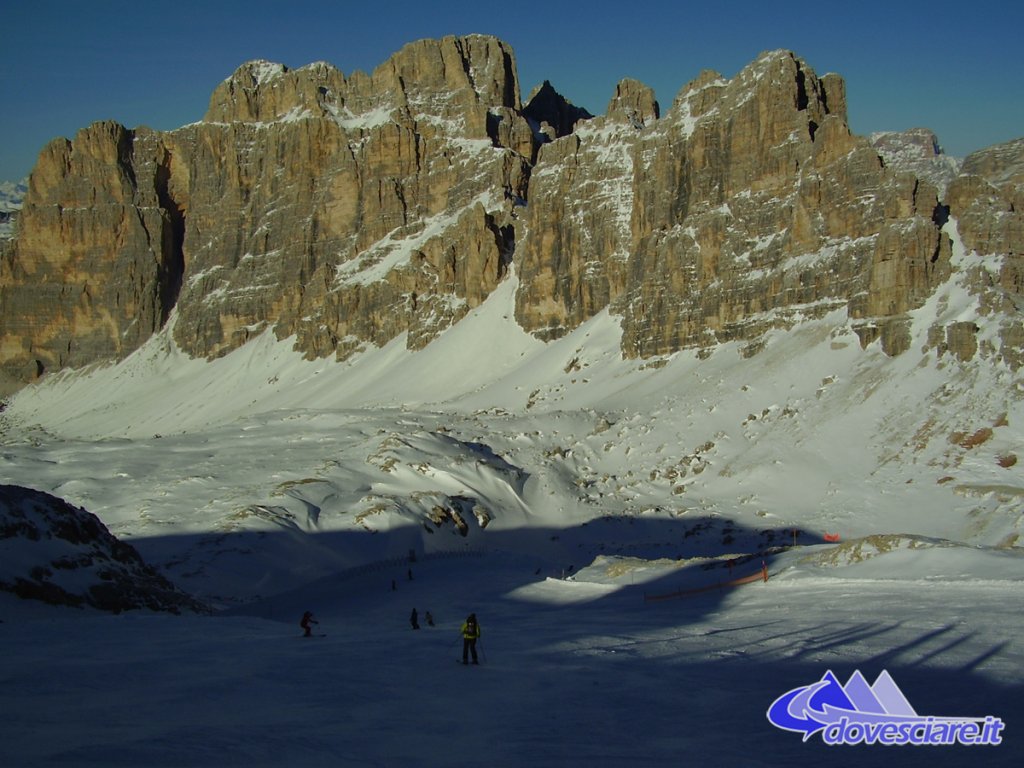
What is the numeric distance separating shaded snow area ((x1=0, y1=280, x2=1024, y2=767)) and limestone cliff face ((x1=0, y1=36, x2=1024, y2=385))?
5067mm

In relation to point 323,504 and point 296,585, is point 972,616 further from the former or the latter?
point 323,504

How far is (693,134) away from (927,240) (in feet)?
117

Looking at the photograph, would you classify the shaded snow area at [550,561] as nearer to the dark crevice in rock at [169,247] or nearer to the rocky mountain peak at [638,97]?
the rocky mountain peak at [638,97]

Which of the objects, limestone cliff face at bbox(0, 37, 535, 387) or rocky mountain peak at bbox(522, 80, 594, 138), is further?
rocky mountain peak at bbox(522, 80, 594, 138)

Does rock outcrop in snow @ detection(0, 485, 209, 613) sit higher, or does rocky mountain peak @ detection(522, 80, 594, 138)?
rocky mountain peak @ detection(522, 80, 594, 138)

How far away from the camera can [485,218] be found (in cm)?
13438

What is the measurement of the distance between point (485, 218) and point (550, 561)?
265 feet

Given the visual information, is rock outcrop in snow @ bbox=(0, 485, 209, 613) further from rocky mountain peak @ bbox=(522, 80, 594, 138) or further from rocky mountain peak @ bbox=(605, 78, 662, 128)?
rocky mountain peak @ bbox=(522, 80, 594, 138)

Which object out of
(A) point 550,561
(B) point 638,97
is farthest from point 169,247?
(A) point 550,561
